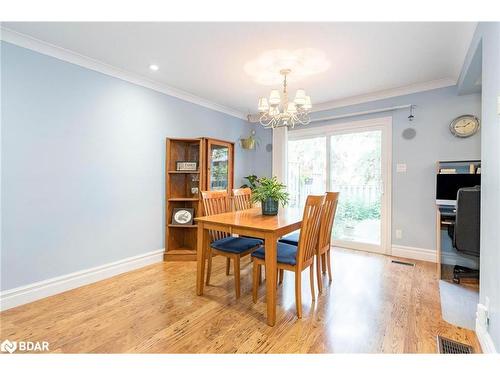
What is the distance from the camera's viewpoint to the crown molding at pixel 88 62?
2096mm

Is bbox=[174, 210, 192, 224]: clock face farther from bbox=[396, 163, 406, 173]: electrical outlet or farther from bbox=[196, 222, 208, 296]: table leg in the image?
bbox=[396, 163, 406, 173]: electrical outlet

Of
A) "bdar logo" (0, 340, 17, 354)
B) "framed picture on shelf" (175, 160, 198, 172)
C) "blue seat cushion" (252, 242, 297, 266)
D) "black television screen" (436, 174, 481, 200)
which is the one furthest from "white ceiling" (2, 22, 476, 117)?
"bdar logo" (0, 340, 17, 354)

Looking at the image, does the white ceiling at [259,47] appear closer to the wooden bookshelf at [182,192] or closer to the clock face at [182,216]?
the wooden bookshelf at [182,192]

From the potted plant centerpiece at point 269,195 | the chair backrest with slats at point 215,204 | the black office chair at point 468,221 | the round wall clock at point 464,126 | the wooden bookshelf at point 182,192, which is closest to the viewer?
the black office chair at point 468,221

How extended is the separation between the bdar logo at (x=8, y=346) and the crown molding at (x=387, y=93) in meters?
4.38

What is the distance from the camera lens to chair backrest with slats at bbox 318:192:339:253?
2318 millimetres

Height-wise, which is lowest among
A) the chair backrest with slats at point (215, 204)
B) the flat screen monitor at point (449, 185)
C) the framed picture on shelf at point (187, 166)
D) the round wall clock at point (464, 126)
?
the chair backrest with slats at point (215, 204)

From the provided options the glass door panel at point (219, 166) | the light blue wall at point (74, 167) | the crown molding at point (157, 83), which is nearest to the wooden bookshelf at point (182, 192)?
the light blue wall at point (74, 167)

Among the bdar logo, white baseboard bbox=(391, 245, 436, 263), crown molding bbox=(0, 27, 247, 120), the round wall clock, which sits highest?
crown molding bbox=(0, 27, 247, 120)

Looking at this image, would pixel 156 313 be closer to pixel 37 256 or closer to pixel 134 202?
pixel 37 256

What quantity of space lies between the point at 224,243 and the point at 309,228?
90cm

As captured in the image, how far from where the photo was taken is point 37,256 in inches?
87.9

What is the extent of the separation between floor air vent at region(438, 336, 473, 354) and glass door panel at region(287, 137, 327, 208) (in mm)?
2688

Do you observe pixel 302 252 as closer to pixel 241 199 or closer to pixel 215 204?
pixel 215 204
